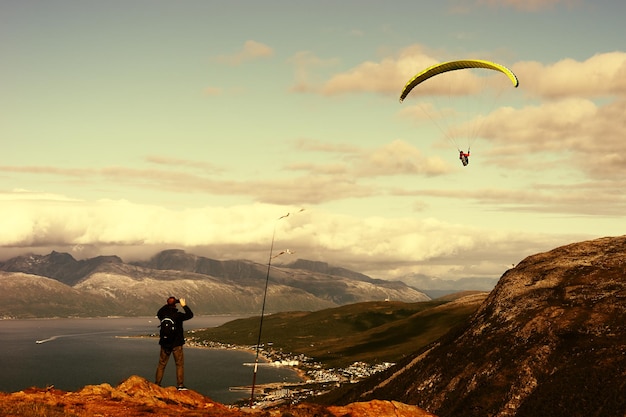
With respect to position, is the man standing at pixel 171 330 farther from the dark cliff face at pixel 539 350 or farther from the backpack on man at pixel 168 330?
the dark cliff face at pixel 539 350

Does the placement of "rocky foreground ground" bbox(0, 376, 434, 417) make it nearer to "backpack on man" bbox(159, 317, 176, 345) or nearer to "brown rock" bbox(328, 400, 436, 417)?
"brown rock" bbox(328, 400, 436, 417)

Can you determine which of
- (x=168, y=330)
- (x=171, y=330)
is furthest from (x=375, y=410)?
(x=168, y=330)

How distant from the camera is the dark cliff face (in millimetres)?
62062

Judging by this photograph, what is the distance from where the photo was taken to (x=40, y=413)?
898 inches

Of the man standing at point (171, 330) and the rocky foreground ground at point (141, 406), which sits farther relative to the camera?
the man standing at point (171, 330)

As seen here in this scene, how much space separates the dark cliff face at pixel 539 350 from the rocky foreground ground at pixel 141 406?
131ft

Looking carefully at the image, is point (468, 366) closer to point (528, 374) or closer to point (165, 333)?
point (528, 374)

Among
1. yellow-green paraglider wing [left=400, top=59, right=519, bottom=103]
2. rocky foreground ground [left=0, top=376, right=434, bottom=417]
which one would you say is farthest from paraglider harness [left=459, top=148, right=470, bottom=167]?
rocky foreground ground [left=0, top=376, right=434, bottom=417]

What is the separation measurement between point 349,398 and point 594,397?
62209mm

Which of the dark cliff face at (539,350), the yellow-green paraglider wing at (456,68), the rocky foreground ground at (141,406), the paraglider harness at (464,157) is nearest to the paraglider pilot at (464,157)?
the paraglider harness at (464,157)

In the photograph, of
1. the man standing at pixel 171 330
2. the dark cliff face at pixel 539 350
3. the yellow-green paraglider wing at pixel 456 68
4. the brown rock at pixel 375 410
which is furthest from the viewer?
the yellow-green paraglider wing at pixel 456 68

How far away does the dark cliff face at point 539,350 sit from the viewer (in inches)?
2443

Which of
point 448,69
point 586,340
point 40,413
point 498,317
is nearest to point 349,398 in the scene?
point 498,317

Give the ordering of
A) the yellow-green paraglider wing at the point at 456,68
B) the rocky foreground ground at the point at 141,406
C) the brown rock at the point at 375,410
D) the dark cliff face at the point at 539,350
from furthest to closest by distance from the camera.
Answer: the yellow-green paraglider wing at the point at 456,68 < the dark cliff face at the point at 539,350 < the brown rock at the point at 375,410 < the rocky foreground ground at the point at 141,406
